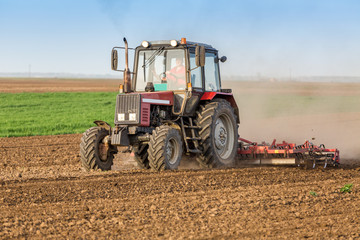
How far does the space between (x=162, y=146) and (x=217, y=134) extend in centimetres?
223

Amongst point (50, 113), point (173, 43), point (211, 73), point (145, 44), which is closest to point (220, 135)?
point (211, 73)

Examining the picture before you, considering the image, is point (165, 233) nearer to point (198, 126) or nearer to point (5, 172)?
point (198, 126)

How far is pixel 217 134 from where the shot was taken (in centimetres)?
1220

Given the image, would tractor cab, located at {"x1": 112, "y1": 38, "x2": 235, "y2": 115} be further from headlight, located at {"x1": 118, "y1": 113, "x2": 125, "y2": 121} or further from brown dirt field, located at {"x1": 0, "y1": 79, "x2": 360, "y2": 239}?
brown dirt field, located at {"x1": 0, "y1": 79, "x2": 360, "y2": 239}

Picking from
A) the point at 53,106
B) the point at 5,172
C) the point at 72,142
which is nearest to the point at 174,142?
the point at 5,172

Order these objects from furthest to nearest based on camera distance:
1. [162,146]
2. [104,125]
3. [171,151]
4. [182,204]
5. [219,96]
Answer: [219,96] → [104,125] → [171,151] → [162,146] → [182,204]

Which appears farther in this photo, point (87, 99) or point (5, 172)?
point (87, 99)

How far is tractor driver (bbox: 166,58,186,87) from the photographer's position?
37.5 ft

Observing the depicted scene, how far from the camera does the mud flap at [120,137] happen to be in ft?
34.5

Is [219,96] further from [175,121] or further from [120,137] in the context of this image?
[120,137]

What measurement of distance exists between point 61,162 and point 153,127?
10.1ft

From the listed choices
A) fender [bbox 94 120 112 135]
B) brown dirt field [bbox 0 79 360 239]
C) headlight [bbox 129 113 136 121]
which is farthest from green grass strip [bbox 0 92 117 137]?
headlight [bbox 129 113 136 121]

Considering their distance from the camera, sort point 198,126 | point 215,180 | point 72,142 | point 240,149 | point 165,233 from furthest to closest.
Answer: point 72,142 < point 240,149 < point 198,126 < point 215,180 < point 165,233

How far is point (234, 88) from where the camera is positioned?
23.6 m
